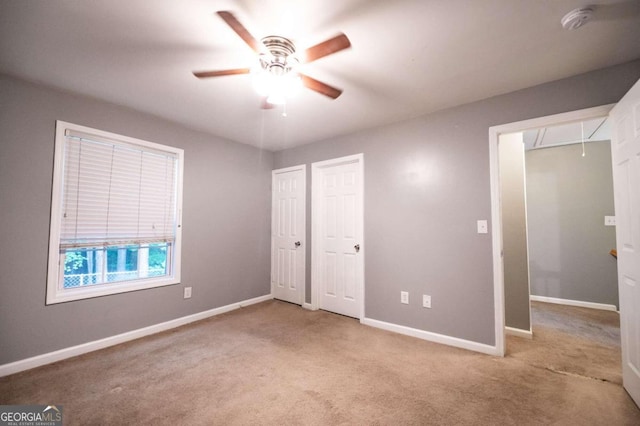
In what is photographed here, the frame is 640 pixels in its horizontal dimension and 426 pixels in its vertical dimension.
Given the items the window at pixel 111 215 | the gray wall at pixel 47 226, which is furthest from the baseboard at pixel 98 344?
the window at pixel 111 215

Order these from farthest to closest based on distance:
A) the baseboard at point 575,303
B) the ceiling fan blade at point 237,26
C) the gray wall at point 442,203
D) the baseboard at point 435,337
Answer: the baseboard at point 575,303, the baseboard at point 435,337, the gray wall at point 442,203, the ceiling fan blade at point 237,26

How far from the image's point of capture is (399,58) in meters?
1.99

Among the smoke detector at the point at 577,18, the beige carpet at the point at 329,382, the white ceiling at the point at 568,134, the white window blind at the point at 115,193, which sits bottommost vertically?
the beige carpet at the point at 329,382

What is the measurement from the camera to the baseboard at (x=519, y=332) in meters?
2.88

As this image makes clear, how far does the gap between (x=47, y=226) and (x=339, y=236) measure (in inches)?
120

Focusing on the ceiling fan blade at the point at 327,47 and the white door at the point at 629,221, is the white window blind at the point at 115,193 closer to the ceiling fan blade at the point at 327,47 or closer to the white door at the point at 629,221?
the ceiling fan blade at the point at 327,47

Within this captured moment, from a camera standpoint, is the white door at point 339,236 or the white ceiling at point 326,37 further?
the white door at point 339,236

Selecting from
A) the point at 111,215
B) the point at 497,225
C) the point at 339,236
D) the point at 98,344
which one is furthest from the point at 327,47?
the point at 98,344

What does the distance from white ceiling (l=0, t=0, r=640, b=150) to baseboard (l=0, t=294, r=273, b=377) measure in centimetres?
239

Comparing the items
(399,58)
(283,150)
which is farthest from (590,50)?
(283,150)

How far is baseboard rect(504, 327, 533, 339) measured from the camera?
288 cm

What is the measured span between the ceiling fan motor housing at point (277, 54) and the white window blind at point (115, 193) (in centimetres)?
210

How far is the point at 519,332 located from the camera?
2939 millimetres

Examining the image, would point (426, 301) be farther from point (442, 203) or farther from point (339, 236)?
point (339, 236)
